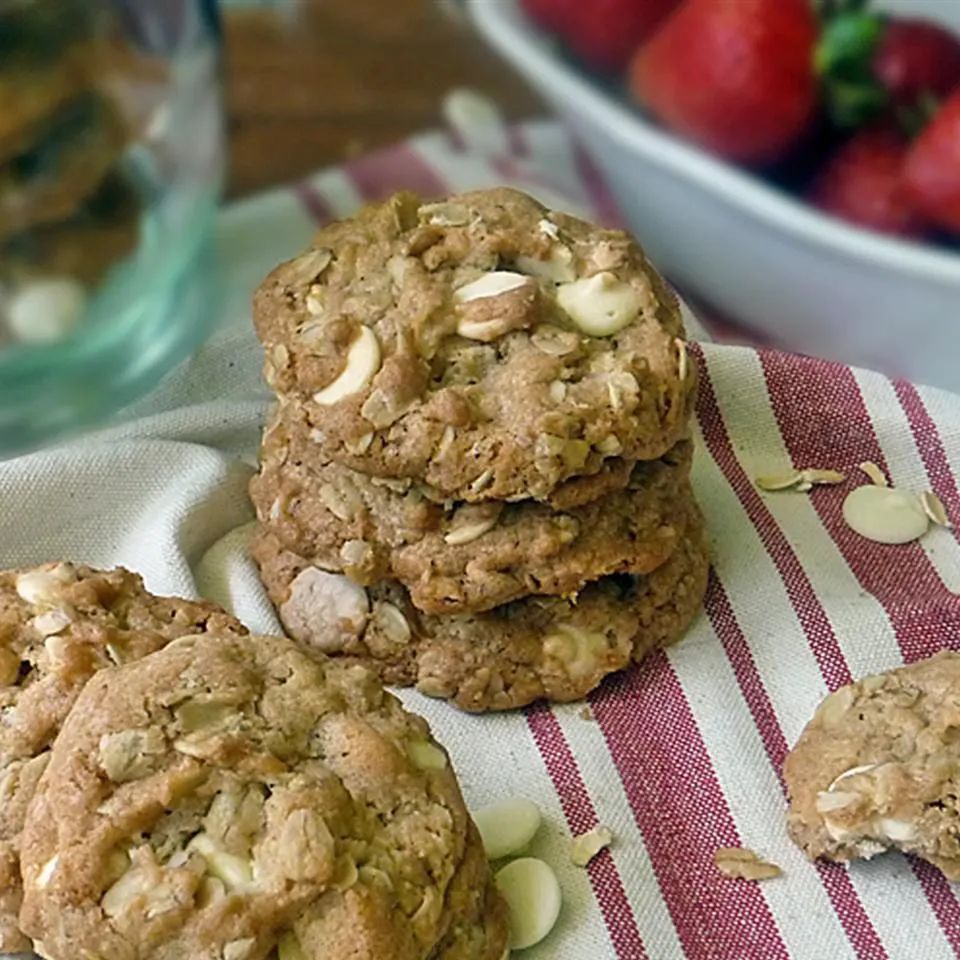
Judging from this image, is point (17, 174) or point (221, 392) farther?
point (221, 392)

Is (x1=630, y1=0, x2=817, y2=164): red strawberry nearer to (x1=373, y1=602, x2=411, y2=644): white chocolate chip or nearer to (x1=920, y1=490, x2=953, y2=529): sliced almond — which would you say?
(x1=373, y1=602, x2=411, y2=644): white chocolate chip

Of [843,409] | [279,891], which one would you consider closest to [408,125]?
[279,891]

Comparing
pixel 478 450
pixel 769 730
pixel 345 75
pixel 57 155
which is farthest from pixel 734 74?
pixel 769 730

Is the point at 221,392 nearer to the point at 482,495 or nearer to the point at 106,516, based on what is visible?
the point at 106,516

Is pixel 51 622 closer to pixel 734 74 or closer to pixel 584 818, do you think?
pixel 584 818

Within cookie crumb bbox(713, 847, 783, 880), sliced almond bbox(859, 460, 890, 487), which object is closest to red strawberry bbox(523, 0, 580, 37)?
cookie crumb bbox(713, 847, 783, 880)

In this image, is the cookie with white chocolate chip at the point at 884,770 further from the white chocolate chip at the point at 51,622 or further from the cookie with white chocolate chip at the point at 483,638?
the white chocolate chip at the point at 51,622
